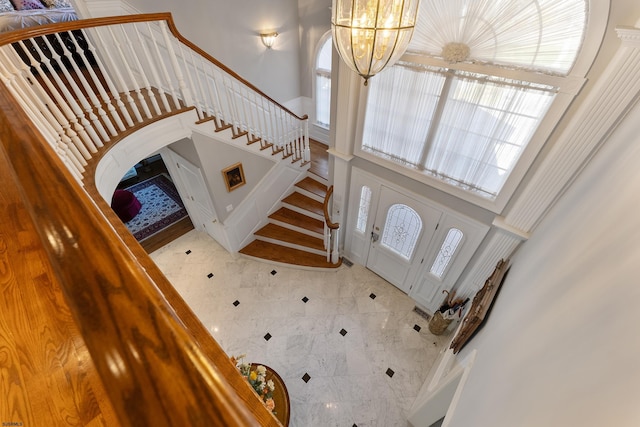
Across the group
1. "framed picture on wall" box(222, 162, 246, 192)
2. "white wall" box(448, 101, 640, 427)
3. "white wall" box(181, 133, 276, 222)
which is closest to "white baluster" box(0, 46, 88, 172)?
"white wall" box(181, 133, 276, 222)

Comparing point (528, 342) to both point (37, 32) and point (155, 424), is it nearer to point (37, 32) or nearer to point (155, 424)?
point (155, 424)

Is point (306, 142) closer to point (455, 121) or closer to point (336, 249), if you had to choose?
point (336, 249)

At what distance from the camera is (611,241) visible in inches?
38.5

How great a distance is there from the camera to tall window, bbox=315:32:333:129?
5465mm

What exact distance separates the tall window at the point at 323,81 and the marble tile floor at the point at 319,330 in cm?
351

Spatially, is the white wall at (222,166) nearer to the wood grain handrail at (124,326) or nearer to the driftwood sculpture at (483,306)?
the wood grain handrail at (124,326)

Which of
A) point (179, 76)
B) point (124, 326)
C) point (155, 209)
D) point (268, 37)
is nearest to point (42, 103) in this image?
point (179, 76)

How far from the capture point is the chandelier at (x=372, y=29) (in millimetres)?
1369

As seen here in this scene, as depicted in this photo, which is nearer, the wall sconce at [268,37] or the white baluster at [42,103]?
the white baluster at [42,103]

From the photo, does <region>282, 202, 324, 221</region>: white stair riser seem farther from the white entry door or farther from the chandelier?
the chandelier

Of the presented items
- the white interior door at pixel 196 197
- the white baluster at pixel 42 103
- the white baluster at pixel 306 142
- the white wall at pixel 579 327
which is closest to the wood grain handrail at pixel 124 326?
the white wall at pixel 579 327

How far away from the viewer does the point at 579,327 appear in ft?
3.12

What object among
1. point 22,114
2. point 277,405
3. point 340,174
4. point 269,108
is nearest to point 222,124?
point 269,108

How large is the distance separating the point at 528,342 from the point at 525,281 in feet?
2.42
